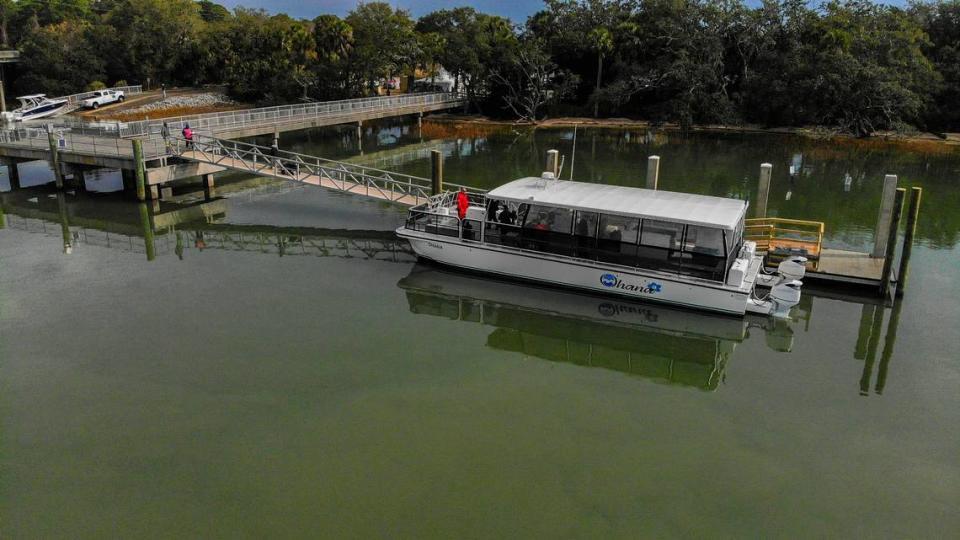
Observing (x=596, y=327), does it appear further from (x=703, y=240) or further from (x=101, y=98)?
(x=101, y=98)

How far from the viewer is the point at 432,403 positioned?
534 inches

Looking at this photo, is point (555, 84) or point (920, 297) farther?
point (555, 84)

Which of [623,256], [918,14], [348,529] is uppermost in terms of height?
[918,14]

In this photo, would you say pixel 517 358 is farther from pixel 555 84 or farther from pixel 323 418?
pixel 555 84

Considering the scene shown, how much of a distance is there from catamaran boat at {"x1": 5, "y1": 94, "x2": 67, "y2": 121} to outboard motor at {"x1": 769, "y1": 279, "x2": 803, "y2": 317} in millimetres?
43194

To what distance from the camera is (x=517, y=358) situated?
15.7m

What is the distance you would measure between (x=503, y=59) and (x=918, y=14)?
34566mm

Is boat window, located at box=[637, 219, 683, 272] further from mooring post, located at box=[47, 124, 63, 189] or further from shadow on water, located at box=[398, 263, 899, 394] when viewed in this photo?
mooring post, located at box=[47, 124, 63, 189]

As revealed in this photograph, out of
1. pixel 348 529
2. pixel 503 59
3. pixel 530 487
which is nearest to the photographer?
pixel 348 529

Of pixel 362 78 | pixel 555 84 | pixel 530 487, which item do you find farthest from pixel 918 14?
pixel 530 487

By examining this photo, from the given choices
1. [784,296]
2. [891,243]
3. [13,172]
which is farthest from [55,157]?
[891,243]

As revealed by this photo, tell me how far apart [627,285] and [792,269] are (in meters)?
4.17

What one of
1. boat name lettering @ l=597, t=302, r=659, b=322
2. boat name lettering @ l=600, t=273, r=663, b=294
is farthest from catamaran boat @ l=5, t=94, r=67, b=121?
boat name lettering @ l=597, t=302, r=659, b=322

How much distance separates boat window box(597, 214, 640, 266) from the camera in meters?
18.2
